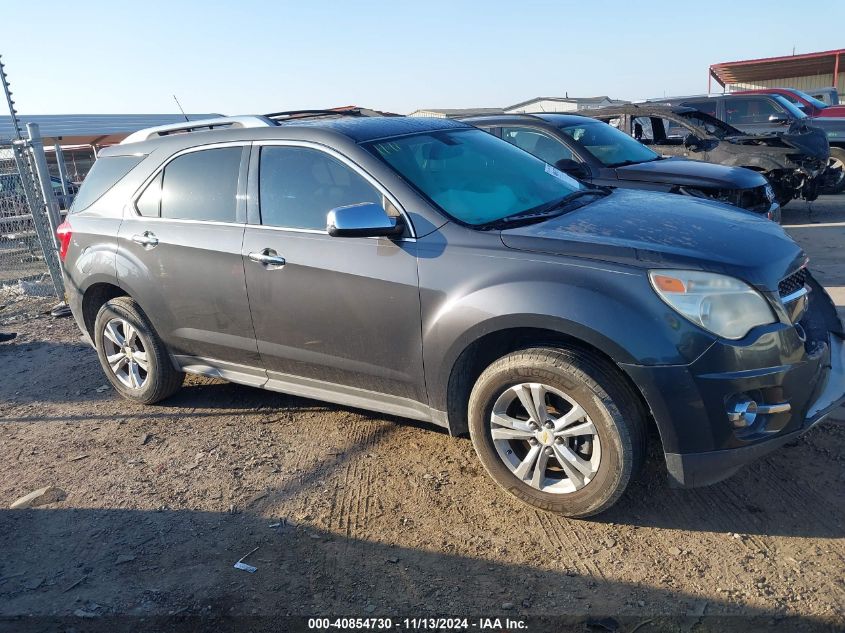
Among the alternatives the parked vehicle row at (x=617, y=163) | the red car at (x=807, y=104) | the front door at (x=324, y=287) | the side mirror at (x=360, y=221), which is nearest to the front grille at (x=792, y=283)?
the front door at (x=324, y=287)

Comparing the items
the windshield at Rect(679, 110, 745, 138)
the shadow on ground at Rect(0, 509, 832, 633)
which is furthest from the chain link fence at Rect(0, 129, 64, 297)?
the windshield at Rect(679, 110, 745, 138)

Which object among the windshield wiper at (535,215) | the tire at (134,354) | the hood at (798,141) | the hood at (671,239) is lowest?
the tire at (134,354)

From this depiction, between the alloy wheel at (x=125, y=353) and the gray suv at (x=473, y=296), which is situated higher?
the gray suv at (x=473, y=296)

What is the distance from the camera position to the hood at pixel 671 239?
2.93m

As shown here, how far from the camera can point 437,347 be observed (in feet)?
11.0

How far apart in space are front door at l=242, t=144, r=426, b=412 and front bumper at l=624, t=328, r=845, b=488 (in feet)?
3.89

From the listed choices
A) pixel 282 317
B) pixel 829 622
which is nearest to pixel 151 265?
pixel 282 317

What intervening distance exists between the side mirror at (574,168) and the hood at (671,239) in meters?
2.95

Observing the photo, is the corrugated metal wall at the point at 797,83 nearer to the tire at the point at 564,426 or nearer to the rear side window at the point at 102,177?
the rear side window at the point at 102,177

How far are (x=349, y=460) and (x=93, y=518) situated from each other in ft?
4.40

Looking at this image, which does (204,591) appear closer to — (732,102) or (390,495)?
(390,495)

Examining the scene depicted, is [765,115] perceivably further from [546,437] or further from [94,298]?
[94,298]

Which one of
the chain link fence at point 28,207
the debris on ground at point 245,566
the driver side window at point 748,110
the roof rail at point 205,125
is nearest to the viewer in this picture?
the debris on ground at point 245,566

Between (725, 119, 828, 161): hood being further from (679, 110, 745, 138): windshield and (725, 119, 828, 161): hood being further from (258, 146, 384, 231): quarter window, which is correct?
(258, 146, 384, 231): quarter window
